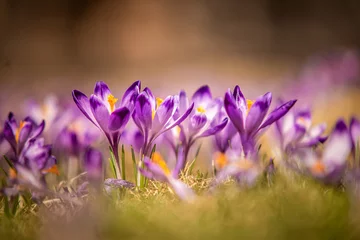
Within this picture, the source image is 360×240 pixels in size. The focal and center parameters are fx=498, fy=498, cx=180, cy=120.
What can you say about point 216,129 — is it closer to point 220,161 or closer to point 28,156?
point 220,161

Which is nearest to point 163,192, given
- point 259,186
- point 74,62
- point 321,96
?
point 259,186

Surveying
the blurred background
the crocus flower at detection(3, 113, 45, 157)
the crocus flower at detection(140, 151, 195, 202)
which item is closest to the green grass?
the crocus flower at detection(140, 151, 195, 202)

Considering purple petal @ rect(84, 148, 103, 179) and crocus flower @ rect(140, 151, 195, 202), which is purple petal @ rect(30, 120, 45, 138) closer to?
purple petal @ rect(84, 148, 103, 179)

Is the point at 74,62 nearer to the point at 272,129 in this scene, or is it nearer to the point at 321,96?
the point at 321,96

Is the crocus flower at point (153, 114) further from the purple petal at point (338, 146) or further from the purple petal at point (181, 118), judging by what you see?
the purple petal at point (338, 146)

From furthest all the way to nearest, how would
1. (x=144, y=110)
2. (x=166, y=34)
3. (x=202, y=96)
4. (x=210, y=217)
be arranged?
(x=166, y=34) → (x=202, y=96) → (x=144, y=110) → (x=210, y=217)

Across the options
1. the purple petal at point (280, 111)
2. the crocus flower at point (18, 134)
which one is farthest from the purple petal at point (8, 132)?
the purple petal at point (280, 111)

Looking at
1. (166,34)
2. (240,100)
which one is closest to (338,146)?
(240,100)
